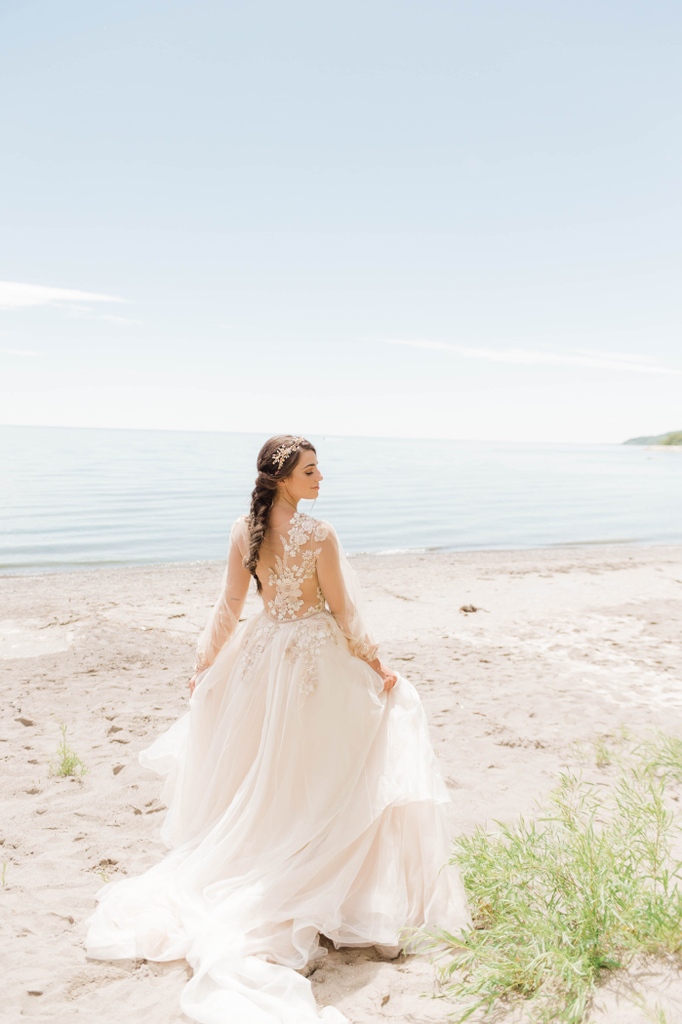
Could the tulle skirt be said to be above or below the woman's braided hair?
below

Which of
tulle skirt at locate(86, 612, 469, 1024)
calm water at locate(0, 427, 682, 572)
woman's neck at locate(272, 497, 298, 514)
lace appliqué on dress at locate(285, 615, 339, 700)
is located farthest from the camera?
calm water at locate(0, 427, 682, 572)

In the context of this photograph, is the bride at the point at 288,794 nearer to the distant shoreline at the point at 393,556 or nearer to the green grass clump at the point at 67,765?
the green grass clump at the point at 67,765

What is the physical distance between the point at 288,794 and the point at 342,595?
107 cm

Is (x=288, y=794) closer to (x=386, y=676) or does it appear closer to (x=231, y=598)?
(x=386, y=676)

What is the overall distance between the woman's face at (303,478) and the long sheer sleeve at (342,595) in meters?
0.23

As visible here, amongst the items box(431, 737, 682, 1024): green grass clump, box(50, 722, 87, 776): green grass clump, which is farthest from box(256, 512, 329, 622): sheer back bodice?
box(50, 722, 87, 776): green grass clump

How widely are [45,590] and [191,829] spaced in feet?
36.6

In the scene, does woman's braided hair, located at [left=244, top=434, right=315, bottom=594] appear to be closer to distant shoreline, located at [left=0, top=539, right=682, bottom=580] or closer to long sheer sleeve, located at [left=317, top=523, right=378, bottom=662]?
long sheer sleeve, located at [left=317, top=523, right=378, bottom=662]

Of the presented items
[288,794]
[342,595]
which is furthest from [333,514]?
[288,794]

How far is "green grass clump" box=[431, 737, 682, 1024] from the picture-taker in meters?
2.81

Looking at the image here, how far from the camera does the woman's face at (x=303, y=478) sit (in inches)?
149

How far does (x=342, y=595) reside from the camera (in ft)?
12.5

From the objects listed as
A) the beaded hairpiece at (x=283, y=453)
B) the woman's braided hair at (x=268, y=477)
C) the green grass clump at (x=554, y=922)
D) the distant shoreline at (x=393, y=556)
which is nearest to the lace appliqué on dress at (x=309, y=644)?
the woman's braided hair at (x=268, y=477)

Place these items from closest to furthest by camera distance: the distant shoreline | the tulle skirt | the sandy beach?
the sandy beach < the tulle skirt < the distant shoreline
